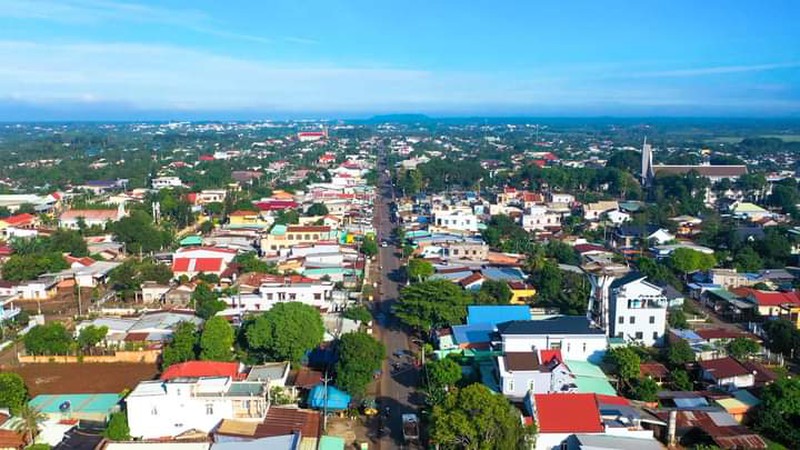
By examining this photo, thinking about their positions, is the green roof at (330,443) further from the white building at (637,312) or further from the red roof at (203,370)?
the white building at (637,312)

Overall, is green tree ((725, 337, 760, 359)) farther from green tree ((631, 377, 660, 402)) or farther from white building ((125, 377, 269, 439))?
white building ((125, 377, 269, 439))

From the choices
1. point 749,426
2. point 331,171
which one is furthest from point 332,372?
point 331,171

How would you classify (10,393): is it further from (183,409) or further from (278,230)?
(278,230)

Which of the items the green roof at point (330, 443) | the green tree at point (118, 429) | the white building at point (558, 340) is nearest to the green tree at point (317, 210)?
the white building at point (558, 340)

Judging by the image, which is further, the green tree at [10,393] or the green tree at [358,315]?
the green tree at [358,315]

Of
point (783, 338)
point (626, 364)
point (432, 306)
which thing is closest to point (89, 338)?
point (432, 306)

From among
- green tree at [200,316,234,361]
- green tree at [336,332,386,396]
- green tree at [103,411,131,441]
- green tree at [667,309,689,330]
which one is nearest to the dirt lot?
green tree at [200,316,234,361]
